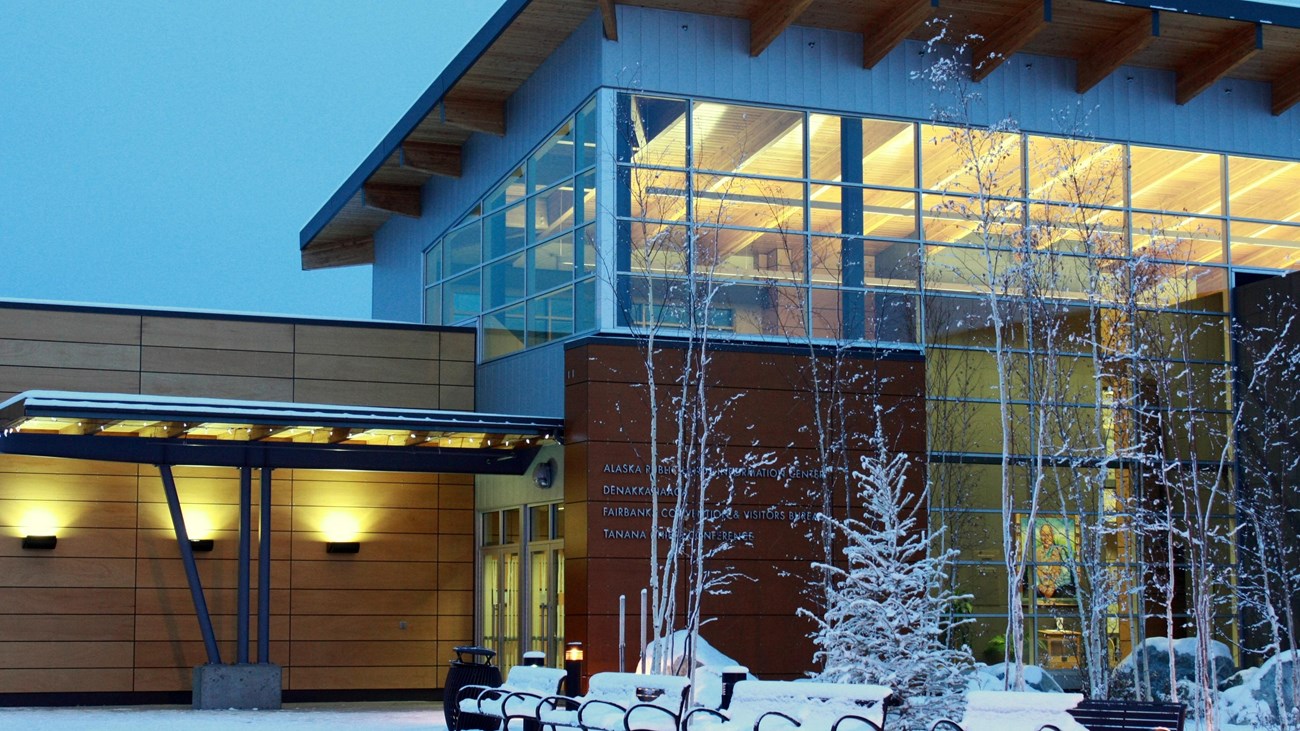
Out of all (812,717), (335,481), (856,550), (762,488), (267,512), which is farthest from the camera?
(335,481)

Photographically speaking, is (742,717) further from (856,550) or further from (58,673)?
(58,673)

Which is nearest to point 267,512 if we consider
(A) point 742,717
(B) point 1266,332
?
(A) point 742,717

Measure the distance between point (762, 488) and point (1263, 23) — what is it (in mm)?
A: 8854

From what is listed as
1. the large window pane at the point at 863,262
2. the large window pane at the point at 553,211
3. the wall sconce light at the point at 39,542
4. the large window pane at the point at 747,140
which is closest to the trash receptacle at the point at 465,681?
the large window pane at the point at 553,211

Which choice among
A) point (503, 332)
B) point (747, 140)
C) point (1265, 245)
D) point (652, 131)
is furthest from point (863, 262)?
point (1265, 245)

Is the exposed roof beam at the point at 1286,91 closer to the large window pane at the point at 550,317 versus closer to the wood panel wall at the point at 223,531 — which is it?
the large window pane at the point at 550,317

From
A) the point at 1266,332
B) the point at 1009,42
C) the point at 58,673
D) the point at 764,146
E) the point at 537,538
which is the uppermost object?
the point at 1009,42

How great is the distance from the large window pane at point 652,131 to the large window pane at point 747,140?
21cm

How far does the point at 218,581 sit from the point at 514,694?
931 cm

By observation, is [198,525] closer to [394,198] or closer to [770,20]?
[394,198]

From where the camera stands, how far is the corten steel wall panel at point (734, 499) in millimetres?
17766

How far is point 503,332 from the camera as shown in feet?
71.2

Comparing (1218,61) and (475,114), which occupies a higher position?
(1218,61)

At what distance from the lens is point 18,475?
20312 millimetres
